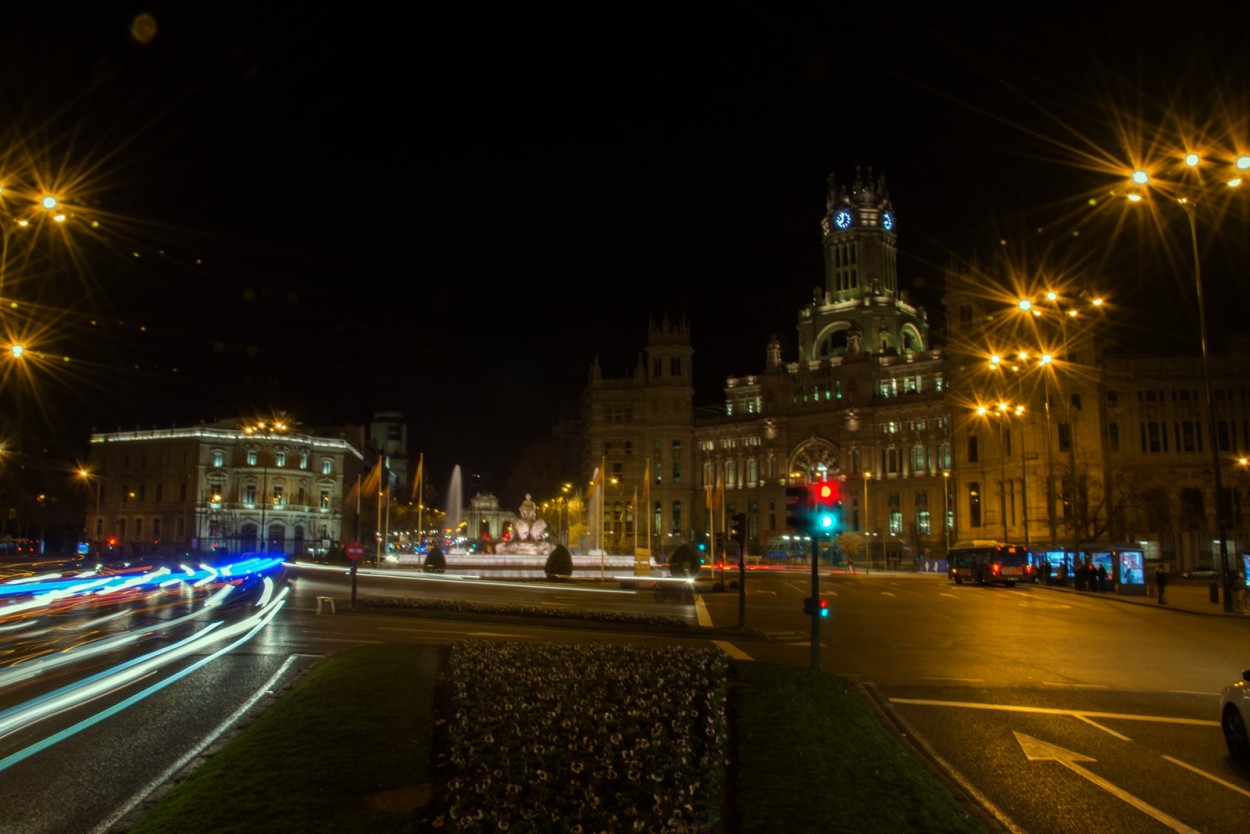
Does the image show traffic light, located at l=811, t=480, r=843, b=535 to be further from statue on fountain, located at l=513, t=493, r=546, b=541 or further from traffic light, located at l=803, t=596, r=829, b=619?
statue on fountain, located at l=513, t=493, r=546, b=541

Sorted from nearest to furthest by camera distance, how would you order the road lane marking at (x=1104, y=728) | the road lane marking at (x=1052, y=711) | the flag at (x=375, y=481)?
the road lane marking at (x=1104, y=728)
the road lane marking at (x=1052, y=711)
the flag at (x=375, y=481)

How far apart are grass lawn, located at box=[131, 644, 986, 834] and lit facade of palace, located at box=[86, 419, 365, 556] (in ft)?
340

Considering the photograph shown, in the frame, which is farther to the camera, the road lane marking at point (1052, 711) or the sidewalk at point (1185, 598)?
the sidewalk at point (1185, 598)

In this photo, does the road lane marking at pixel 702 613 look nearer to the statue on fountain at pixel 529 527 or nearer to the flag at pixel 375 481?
the flag at pixel 375 481

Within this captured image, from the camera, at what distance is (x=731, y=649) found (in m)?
20.8

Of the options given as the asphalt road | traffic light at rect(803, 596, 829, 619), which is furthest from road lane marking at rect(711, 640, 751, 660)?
traffic light at rect(803, 596, 829, 619)

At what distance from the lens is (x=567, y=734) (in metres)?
9.68

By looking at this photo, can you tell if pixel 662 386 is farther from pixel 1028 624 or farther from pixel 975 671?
pixel 975 671

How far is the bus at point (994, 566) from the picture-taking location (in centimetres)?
5666

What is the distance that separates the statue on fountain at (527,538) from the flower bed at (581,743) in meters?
65.2

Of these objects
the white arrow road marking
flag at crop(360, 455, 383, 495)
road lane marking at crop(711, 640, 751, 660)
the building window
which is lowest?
the white arrow road marking

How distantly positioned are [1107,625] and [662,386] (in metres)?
105

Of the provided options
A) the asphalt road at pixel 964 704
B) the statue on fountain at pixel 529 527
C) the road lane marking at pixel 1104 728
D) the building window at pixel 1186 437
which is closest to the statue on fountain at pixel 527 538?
the statue on fountain at pixel 529 527

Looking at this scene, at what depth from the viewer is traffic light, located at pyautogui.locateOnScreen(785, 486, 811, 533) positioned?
1605 cm
